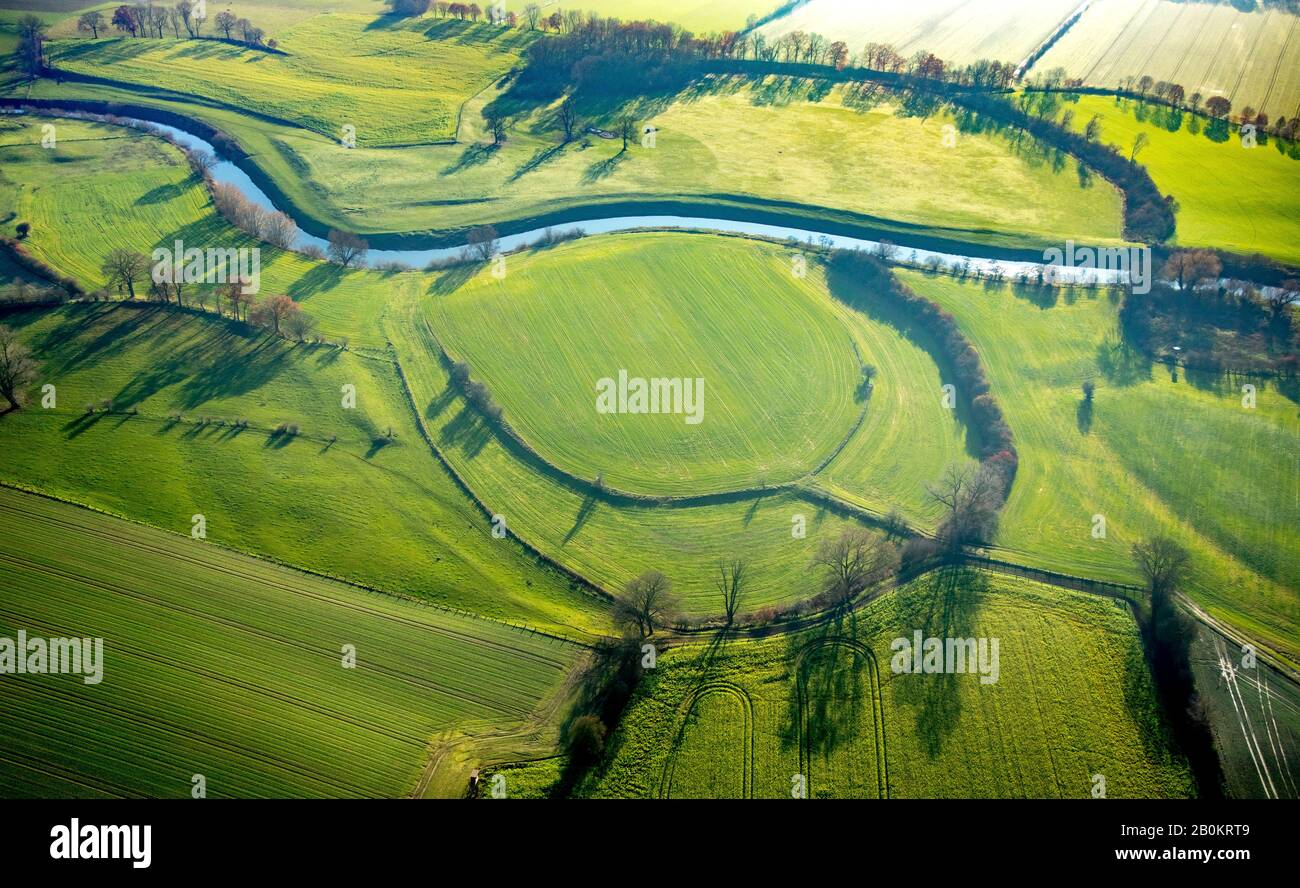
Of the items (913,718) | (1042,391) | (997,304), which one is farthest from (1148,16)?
(913,718)

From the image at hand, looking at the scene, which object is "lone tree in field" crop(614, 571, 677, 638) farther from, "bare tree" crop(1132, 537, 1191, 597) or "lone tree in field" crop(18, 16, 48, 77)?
"lone tree in field" crop(18, 16, 48, 77)

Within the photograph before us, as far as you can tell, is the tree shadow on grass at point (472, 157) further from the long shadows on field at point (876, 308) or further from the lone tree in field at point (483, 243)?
the long shadows on field at point (876, 308)

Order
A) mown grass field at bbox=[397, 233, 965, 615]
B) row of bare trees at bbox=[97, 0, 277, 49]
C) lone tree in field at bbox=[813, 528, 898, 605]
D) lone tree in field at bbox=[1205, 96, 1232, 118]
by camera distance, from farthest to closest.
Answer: row of bare trees at bbox=[97, 0, 277, 49] → lone tree in field at bbox=[1205, 96, 1232, 118] → mown grass field at bbox=[397, 233, 965, 615] → lone tree in field at bbox=[813, 528, 898, 605]

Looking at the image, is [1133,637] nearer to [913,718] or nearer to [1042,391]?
[913,718]

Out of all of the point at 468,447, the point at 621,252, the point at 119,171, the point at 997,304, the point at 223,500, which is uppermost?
the point at 119,171

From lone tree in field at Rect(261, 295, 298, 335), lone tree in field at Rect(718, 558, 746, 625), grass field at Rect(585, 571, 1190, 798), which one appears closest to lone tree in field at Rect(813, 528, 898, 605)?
grass field at Rect(585, 571, 1190, 798)

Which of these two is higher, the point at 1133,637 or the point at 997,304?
the point at 997,304

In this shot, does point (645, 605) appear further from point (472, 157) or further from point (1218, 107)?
point (1218, 107)

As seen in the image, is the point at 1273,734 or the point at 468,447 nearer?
the point at 1273,734
